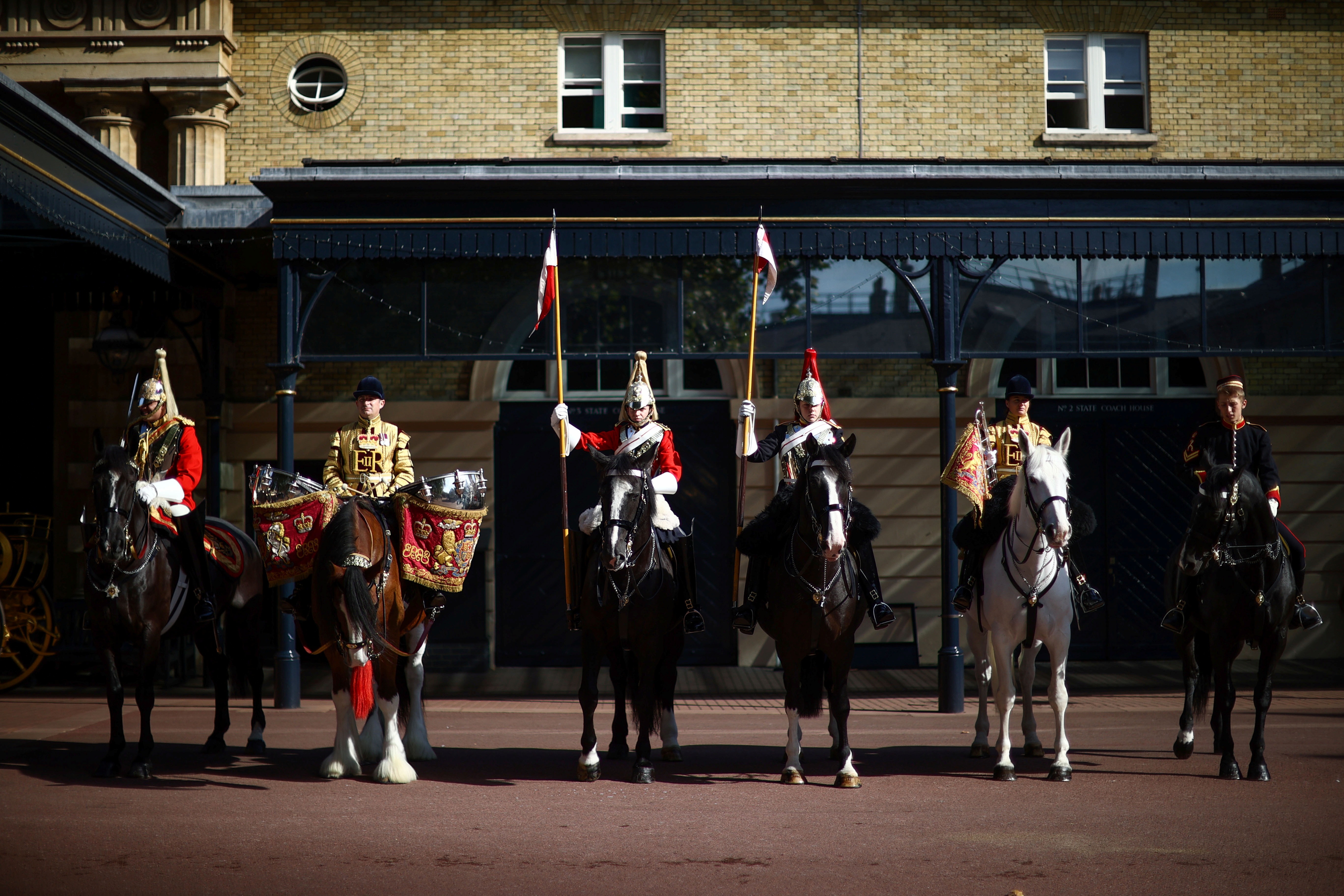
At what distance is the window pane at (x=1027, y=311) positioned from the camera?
12.2m

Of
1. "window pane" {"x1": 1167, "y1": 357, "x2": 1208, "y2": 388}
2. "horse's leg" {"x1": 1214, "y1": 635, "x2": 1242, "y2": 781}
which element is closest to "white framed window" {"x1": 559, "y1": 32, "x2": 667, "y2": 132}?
"window pane" {"x1": 1167, "y1": 357, "x2": 1208, "y2": 388}

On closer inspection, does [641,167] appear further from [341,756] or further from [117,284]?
[341,756]

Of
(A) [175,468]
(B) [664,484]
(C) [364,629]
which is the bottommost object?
(C) [364,629]

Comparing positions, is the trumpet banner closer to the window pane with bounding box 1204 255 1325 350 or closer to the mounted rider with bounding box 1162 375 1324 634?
the mounted rider with bounding box 1162 375 1324 634

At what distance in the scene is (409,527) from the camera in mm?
8133

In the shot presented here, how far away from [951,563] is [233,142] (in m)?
10.7

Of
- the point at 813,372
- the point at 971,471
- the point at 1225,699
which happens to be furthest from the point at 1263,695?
the point at 813,372

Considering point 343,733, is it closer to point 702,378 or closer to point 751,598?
point 751,598

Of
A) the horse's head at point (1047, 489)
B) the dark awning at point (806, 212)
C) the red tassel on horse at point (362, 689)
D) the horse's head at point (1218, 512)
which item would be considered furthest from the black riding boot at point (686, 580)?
the dark awning at point (806, 212)

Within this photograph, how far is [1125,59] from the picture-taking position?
15758 mm

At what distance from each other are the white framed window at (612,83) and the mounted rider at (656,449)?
321 inches

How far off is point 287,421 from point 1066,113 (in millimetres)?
10881

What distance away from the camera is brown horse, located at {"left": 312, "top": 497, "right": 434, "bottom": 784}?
294 inches

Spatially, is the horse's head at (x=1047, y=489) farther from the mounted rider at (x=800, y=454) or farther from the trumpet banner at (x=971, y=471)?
the mounted rider at (x=800, y=454)
